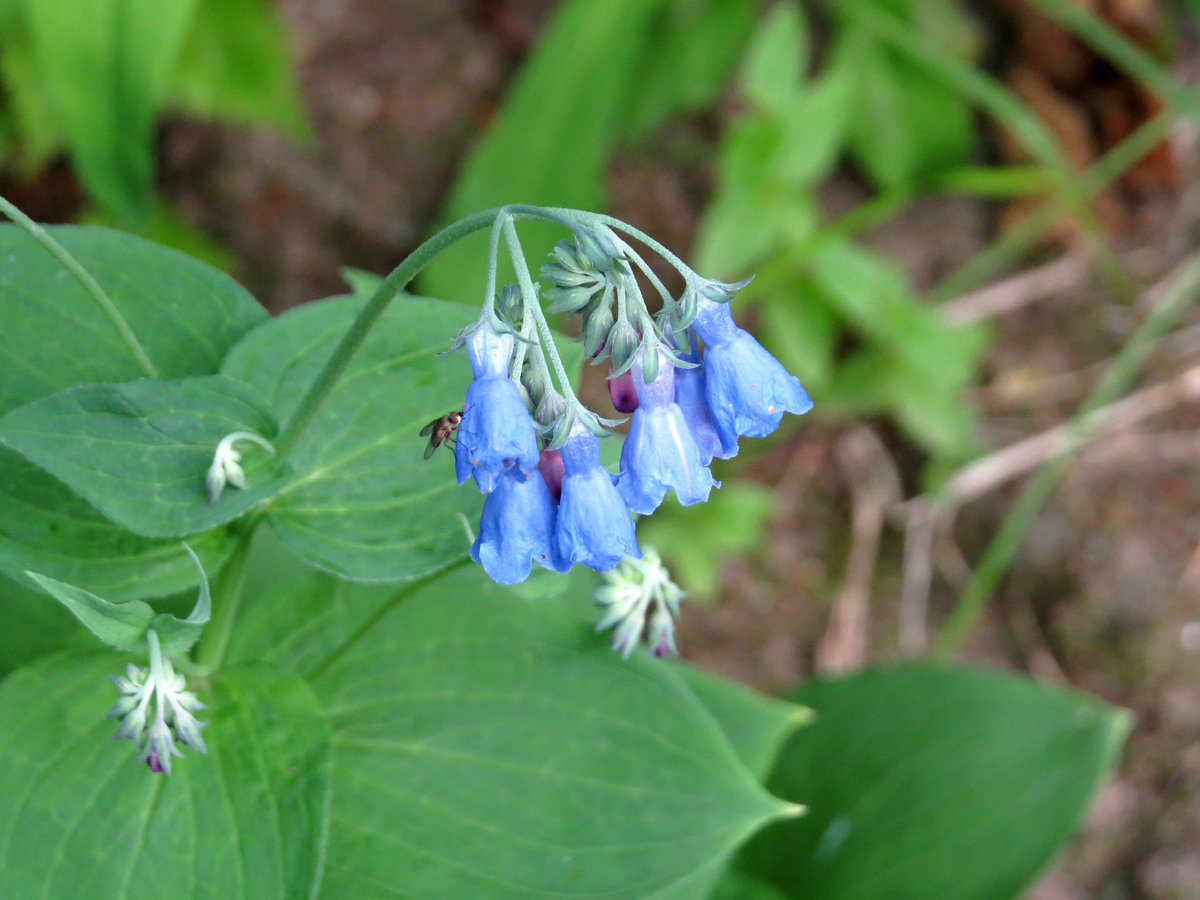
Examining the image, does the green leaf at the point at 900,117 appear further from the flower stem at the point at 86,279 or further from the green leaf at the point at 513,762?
the flower stem at the point at 86,279

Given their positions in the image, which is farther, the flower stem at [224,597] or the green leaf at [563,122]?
the green leaf at [563,122]

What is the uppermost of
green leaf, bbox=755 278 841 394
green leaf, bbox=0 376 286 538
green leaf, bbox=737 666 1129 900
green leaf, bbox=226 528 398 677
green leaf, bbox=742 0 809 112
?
green leaf, bbox=742 0 809 112

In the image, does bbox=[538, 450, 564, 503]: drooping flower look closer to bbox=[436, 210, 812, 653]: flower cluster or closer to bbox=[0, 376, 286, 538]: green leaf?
bbox=[436, 210, 812, 653]: flower cluster

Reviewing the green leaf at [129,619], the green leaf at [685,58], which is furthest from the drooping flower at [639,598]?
the green leaf at [685,58]

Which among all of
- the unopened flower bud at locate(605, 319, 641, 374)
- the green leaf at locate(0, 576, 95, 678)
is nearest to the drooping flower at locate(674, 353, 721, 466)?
the unopened flower bud at locate(605, 319, 641, 374)

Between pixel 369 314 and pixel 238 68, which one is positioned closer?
pixel 369 314

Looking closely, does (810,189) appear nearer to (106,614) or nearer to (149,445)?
(149,445)

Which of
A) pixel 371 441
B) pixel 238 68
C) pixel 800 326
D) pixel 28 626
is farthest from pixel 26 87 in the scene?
pixel 800 326
